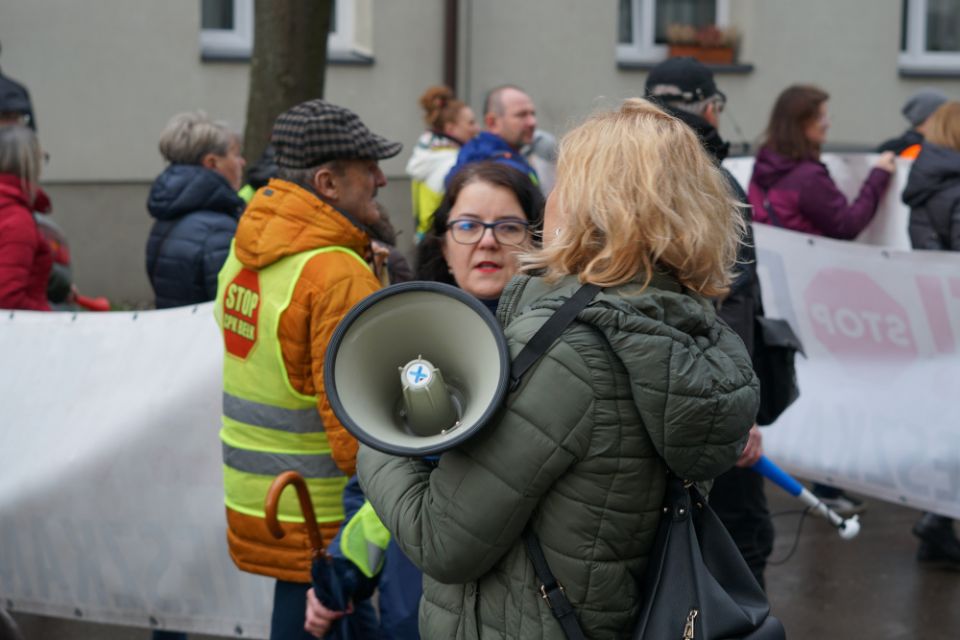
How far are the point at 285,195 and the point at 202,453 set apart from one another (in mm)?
1199

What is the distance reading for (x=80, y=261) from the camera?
11.4 metres

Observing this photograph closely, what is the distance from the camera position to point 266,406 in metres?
3.31

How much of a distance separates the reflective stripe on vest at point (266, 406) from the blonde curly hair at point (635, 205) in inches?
47.4

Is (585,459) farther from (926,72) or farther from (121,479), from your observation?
(926,72)

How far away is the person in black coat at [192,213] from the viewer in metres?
5.06

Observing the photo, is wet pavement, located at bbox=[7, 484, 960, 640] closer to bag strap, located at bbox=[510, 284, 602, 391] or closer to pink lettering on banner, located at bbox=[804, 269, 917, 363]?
pink lettering on banner, located at bbox=[804, 269, 917, 363]

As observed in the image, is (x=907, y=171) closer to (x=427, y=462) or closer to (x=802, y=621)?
(x=802, y=621)

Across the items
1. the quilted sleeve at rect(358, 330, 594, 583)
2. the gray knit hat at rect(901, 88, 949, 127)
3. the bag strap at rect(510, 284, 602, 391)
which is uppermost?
the gray knit hat at rect(901, 88, 949, 127)

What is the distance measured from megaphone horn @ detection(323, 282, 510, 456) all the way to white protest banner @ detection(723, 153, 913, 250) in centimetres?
469

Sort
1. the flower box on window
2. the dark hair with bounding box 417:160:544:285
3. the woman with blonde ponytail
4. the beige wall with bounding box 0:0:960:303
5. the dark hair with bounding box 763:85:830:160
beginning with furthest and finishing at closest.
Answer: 1. the flower box on window
2. the beige wall with bounding box 0:0:960:303
3. the woman with blonde ponytail
4. the dark hair with bounding box 763:85:830:160
5. the dark hair with bounding box 417:160:544:285

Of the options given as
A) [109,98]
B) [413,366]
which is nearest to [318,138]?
[413,366]

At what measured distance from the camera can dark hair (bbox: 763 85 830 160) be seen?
19.7ft

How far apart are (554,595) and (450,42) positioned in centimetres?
1047

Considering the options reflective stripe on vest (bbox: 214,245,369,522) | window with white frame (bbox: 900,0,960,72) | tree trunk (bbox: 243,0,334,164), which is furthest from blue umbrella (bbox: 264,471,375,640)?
window with white frame (bbox: 900,0,960,72)
